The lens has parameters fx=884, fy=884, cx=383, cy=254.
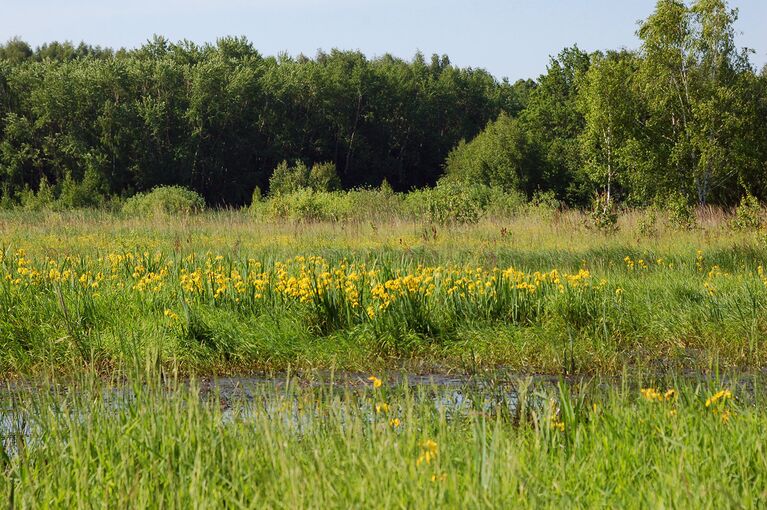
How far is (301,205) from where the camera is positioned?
27203 mm

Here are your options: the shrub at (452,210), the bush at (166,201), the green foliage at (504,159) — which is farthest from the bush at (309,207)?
the green foliage at (504,159)

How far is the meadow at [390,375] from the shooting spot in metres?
3.31

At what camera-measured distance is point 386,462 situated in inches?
135

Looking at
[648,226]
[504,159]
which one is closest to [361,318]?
[648,226]

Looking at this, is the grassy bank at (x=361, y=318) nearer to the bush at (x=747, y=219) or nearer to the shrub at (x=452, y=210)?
the bush at (x=747, y=219)

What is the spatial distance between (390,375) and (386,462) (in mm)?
3807

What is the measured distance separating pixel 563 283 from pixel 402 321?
6.18 ft

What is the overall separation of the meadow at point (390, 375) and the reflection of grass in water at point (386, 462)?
2cm

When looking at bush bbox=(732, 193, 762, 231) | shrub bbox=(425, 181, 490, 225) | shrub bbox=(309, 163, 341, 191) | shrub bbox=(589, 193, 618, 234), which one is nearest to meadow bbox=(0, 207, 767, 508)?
bush bbox=(732, 193, 762, 231)

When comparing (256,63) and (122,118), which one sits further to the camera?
(256,63)

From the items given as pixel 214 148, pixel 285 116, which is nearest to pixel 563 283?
pixel 214 148

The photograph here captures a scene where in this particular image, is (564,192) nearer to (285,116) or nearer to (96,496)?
(285,116)

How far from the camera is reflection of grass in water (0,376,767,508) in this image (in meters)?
3.04

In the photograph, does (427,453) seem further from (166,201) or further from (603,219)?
(166,201)
